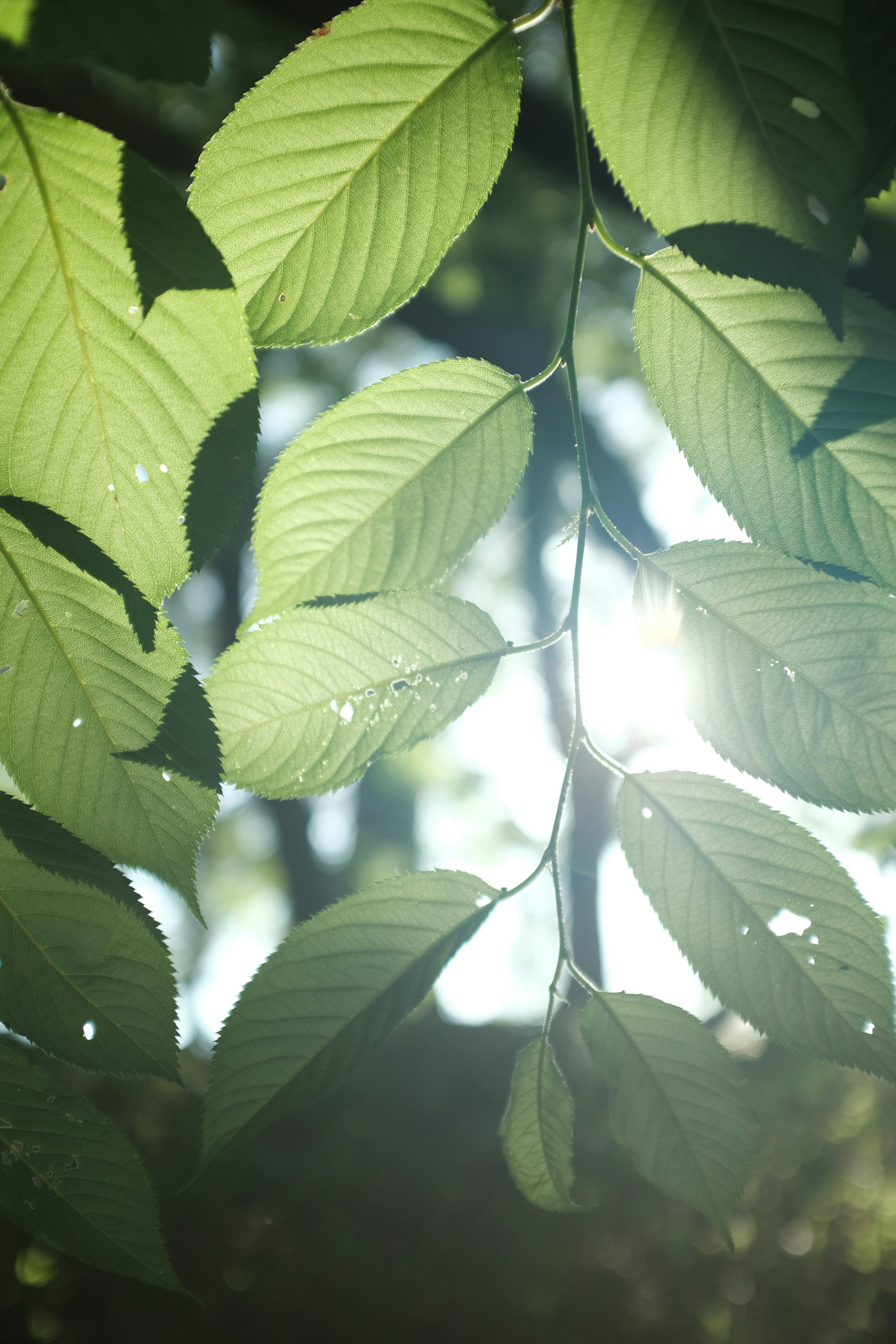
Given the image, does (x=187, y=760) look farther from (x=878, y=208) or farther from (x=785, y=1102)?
(x=785, y=1102)

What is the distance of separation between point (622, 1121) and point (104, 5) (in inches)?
27.1

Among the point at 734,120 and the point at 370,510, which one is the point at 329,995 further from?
the point at 734,120

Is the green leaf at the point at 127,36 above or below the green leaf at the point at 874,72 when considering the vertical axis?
below

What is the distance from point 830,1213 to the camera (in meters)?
5.25

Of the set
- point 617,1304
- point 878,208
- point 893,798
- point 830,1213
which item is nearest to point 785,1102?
point 830,1213

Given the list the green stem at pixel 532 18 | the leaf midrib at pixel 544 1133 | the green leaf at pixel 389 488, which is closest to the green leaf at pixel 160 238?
the green leaf at pixel 389 488

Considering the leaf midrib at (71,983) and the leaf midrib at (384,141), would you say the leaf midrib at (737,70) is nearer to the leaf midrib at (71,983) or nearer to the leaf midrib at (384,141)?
the leaf midrib at (384,141)

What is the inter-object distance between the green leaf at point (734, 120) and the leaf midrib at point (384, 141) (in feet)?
0.20

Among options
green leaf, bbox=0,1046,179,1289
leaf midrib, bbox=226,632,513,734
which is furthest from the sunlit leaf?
green leaf, bbox=0,1046,179,1289

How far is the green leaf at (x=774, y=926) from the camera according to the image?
0.48m

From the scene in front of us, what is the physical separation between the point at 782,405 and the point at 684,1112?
48 cm

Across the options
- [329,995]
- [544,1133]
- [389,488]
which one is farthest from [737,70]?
[544,1133]

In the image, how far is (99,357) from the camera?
39cm

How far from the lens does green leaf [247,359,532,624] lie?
0.48m
